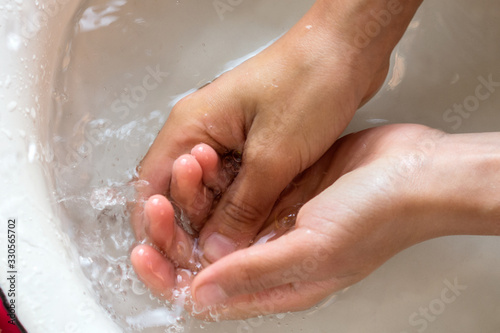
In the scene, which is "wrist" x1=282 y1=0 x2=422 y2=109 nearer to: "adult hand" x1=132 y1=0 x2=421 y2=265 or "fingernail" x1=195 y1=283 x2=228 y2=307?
"adult hand" x1=132 y1=0 x2=421 y2=265

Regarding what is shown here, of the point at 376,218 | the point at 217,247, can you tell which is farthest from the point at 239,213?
the point at 376,218

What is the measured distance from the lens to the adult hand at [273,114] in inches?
23.8

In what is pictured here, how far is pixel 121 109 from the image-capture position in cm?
73

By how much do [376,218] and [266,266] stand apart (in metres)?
0.15

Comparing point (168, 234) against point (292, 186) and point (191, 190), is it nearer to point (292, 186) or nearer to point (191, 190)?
point (191, 190)

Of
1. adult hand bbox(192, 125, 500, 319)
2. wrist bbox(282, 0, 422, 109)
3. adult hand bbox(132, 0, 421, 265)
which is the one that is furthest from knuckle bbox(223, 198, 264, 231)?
wrist bbox(282, 0, 422, 109)

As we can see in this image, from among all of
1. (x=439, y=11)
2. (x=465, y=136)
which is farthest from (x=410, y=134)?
(x=439, y=11)

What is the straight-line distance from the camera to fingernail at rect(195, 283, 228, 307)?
526mm

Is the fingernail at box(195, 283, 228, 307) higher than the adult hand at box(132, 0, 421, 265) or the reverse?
the reverse

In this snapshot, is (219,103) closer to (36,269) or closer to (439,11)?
(36,269)

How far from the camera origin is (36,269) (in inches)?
20.3

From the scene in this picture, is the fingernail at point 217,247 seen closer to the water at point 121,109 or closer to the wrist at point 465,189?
the water at point 121,109

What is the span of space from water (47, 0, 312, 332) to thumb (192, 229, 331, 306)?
12 centimetres

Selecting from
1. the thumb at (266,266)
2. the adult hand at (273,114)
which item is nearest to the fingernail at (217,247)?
the adult hand at (273,114)
